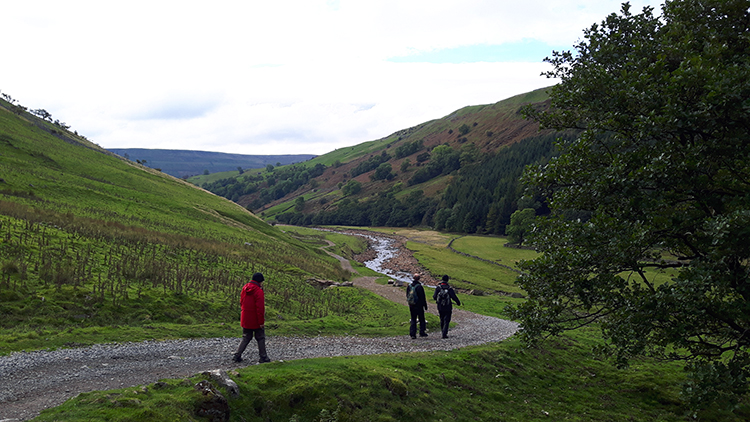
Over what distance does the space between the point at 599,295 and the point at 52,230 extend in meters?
36.3

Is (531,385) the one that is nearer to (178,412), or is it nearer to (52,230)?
(178,412)

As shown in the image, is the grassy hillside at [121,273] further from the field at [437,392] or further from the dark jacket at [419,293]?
the field at [437,392]

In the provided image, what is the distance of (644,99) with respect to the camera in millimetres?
11750

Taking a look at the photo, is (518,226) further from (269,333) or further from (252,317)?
(252,317)

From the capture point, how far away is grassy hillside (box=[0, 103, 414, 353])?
18734 mm

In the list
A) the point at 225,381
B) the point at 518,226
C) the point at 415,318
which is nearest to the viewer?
the point at 225,381

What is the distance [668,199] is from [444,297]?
13542mm

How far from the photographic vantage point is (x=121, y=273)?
85.8 ft

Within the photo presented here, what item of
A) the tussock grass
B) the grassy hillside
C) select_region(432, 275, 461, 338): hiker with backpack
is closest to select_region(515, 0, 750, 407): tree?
the tussock grass

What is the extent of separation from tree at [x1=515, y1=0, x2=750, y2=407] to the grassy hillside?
1548 cm

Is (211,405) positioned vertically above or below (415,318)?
above

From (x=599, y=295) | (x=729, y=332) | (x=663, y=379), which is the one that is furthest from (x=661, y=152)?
(x=663, y=379)

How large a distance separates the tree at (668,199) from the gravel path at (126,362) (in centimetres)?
980

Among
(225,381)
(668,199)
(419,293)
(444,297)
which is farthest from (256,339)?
(668,199)
